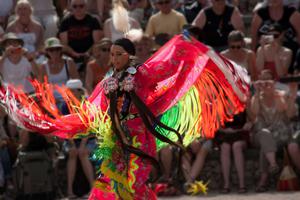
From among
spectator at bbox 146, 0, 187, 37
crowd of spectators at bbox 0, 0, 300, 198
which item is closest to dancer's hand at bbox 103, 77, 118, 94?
crowd of spectators at bbox 0, 0, 300, 198

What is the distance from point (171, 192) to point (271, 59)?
2.33 metres

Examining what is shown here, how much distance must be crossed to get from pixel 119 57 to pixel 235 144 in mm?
3855

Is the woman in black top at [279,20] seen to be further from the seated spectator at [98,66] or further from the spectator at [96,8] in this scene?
the spectator at [96,8]

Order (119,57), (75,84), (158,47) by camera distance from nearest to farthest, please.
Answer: (119,57)
(75,84)
(158,47)

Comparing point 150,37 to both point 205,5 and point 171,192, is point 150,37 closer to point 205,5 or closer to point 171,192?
point 205,5

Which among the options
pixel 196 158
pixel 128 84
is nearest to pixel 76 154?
pixel 196 158

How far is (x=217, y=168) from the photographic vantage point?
11.1 meters

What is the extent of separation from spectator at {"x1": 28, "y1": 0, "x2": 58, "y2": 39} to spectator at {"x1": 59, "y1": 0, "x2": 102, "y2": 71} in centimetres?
47

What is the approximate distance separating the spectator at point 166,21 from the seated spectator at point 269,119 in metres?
1.81

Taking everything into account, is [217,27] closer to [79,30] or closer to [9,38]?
[79,30]

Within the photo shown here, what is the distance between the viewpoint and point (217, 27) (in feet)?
39.4

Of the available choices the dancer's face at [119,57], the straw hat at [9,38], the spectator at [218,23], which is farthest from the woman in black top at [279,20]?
the dancer's face at [119,57]

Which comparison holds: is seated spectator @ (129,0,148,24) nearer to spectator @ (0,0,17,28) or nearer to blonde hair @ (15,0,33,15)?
blonde hair @ (15,0,33,15)

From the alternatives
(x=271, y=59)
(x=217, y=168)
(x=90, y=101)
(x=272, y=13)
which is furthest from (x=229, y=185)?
(x=90, y=101)
